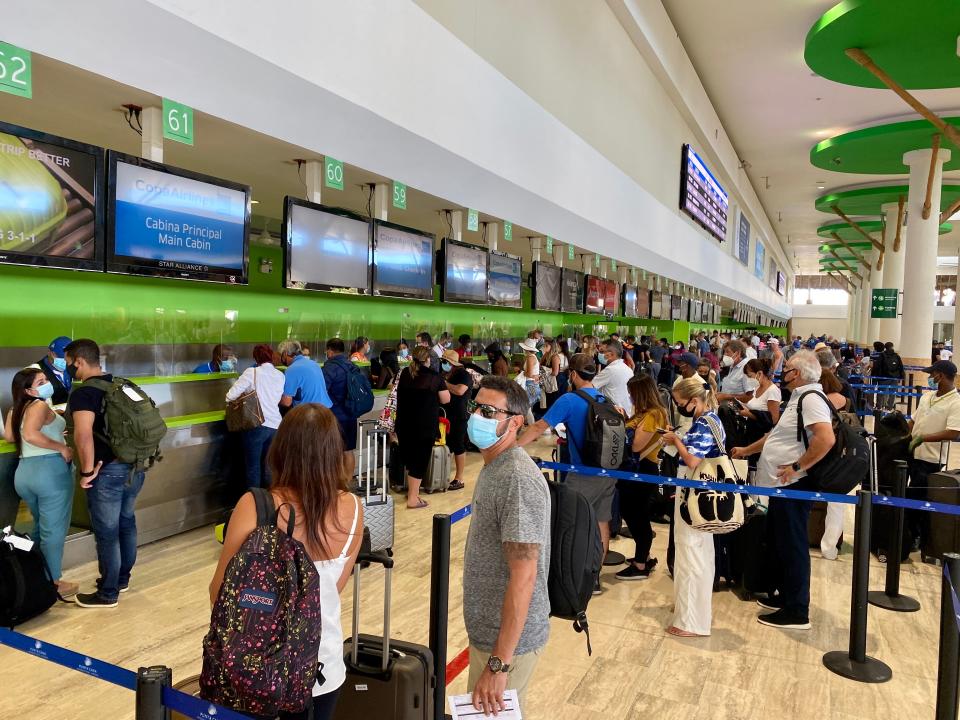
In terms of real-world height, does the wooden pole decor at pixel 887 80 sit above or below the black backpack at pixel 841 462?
above

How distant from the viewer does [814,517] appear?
20.0 ft

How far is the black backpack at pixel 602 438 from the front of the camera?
4668mm

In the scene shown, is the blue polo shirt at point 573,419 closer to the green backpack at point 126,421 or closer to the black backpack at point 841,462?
the black backpack at point 841,462

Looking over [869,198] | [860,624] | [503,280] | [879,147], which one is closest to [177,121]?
[860,624]

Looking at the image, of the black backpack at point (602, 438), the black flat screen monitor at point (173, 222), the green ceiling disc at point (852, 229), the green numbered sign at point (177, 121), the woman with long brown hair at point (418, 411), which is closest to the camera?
the black flat screen monitor at point (173, 222)

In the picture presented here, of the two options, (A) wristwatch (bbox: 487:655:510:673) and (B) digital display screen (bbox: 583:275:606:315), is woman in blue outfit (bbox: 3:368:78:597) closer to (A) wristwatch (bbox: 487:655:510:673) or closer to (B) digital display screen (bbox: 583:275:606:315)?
(A) wristwatch (bbox: 487:655:510:673)

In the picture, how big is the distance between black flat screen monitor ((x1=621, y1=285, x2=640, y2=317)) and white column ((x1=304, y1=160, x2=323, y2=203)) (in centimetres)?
874

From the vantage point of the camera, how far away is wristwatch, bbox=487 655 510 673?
83.9 inches

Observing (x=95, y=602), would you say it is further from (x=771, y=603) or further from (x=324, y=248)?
(x=771, y=603)

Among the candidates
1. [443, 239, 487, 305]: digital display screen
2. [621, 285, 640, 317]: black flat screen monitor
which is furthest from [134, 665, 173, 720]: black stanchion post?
[621, 285, 640, 317]: black flat screen monitor

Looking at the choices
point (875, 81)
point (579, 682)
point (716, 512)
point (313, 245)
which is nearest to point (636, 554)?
point (716, 512)

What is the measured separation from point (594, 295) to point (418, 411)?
5462mm

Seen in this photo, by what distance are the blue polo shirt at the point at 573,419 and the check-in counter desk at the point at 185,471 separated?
10.1ft

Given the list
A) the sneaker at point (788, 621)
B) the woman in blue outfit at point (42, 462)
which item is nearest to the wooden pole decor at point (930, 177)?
the sneaker at point (788, 621)
